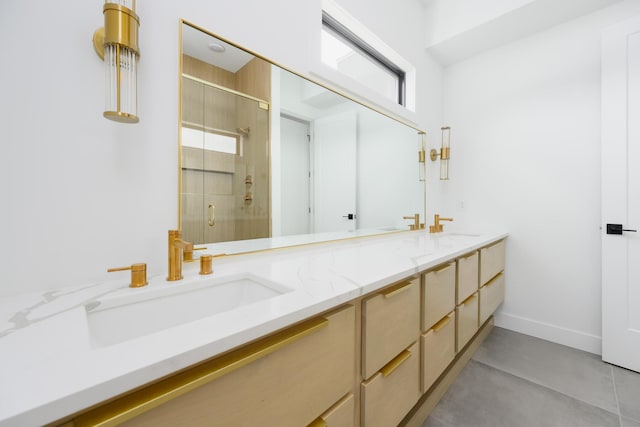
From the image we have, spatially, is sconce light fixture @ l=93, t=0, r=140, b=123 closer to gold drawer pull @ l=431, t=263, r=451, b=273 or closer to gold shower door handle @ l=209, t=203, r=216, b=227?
gold shower door handle @ l=209, t=203, r=216, b=227

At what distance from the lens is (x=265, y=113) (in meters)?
1.28

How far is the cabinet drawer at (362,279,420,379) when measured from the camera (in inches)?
34.0

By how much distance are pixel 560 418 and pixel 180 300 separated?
1.91 metres

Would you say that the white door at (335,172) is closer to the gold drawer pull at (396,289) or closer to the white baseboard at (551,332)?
the gold drawer pull at (396,289)

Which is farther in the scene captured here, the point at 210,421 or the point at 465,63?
the point at 465,63

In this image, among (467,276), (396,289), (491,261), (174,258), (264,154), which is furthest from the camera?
(491,261)

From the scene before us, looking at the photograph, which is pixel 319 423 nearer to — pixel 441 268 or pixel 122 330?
pixel 122 330

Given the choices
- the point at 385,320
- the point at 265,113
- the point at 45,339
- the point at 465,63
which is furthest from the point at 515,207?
the point at 45,339

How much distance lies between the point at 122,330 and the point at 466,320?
176cm

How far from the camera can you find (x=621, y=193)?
1.71 metres

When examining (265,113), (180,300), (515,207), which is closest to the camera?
(180,300)

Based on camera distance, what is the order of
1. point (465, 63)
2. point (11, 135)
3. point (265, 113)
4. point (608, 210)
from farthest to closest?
point (465, 63)
point (608, 210)
point (265, 113)
point (11, 135)

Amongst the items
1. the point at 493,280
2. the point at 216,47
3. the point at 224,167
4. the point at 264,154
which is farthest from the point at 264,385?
the point at 493,280

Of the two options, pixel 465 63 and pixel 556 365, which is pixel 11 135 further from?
pixel 465 63
